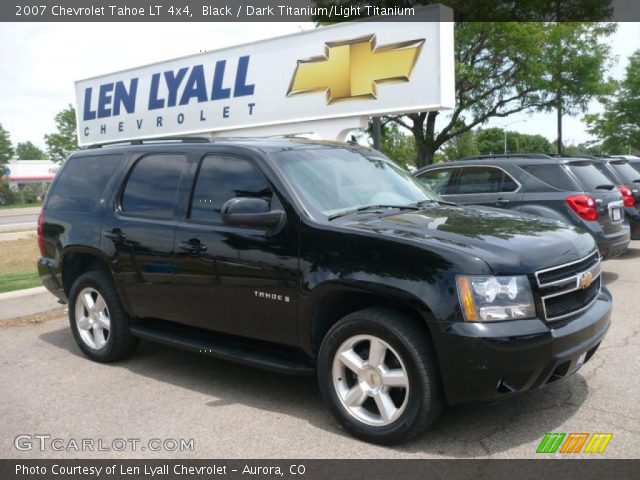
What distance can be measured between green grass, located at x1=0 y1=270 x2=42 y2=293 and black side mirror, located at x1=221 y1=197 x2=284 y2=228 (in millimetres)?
6381

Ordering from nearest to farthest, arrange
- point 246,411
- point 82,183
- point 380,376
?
point 380,376 < point 246,411 < point 82,183

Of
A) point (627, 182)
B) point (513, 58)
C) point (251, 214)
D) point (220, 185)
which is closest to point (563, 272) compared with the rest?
point (251, 214)

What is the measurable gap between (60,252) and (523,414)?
4.30 m

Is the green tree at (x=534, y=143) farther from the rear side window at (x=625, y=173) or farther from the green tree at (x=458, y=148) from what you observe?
the rear side window at (x=625, y=173)

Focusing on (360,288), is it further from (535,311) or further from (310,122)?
(310,122)

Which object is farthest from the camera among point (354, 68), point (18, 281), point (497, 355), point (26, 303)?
point (354, 68)

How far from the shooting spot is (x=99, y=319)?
5.62 metres

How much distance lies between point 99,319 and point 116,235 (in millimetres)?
864

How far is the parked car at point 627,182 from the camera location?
10047 millimetres

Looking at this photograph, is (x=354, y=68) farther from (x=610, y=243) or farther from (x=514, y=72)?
(x=514, y=72)

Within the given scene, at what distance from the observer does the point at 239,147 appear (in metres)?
4.69

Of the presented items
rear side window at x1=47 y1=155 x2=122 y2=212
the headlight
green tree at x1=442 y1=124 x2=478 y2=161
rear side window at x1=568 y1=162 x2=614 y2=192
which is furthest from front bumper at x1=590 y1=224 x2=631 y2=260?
green tree at x1=442 y1=124 x2=478 y2=161

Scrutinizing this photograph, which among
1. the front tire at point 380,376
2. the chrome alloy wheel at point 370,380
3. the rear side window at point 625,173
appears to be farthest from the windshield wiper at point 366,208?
the rear side window at point 625,173

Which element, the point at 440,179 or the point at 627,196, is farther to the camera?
the point at 627,196
